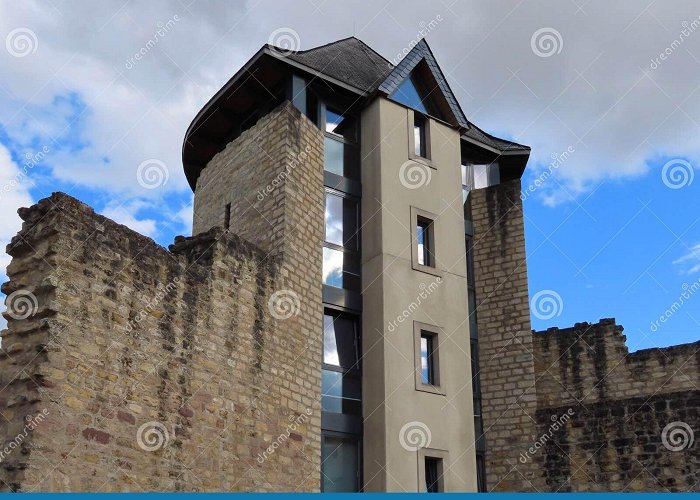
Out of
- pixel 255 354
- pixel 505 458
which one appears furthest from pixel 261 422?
pixel 505 458

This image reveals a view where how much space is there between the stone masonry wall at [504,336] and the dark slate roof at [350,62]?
3.60m

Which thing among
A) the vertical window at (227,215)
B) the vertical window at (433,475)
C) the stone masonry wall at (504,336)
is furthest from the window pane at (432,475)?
the vertical window at (227,215)

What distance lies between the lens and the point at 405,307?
1480 cm

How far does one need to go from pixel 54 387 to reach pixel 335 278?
6.65 metres

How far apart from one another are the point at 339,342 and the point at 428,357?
1.82 m

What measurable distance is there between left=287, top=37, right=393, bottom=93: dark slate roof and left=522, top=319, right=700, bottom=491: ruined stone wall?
674 centimetres

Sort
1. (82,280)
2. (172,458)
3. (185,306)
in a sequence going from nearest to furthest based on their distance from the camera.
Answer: (82,280) → (172,458) → (185,306)

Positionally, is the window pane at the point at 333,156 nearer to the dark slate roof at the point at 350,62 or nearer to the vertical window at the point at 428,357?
the dark slate roof at the point at 350,62

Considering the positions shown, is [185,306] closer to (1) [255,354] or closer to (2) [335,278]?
(1) [255,354]

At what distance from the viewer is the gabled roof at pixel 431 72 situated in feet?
54.7

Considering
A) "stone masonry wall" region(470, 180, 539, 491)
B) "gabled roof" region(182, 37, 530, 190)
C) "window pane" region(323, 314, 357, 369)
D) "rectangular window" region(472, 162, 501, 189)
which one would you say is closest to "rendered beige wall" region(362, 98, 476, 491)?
"window pane" region(323, 314, 357, 369)

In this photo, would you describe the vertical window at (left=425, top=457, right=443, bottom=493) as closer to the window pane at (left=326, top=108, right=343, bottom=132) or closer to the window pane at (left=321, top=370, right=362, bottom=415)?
the window pane at (left=321, top=370, right=362, bottom=415)

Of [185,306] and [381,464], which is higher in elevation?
[185,306]

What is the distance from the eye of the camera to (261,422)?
12016 millimetres
